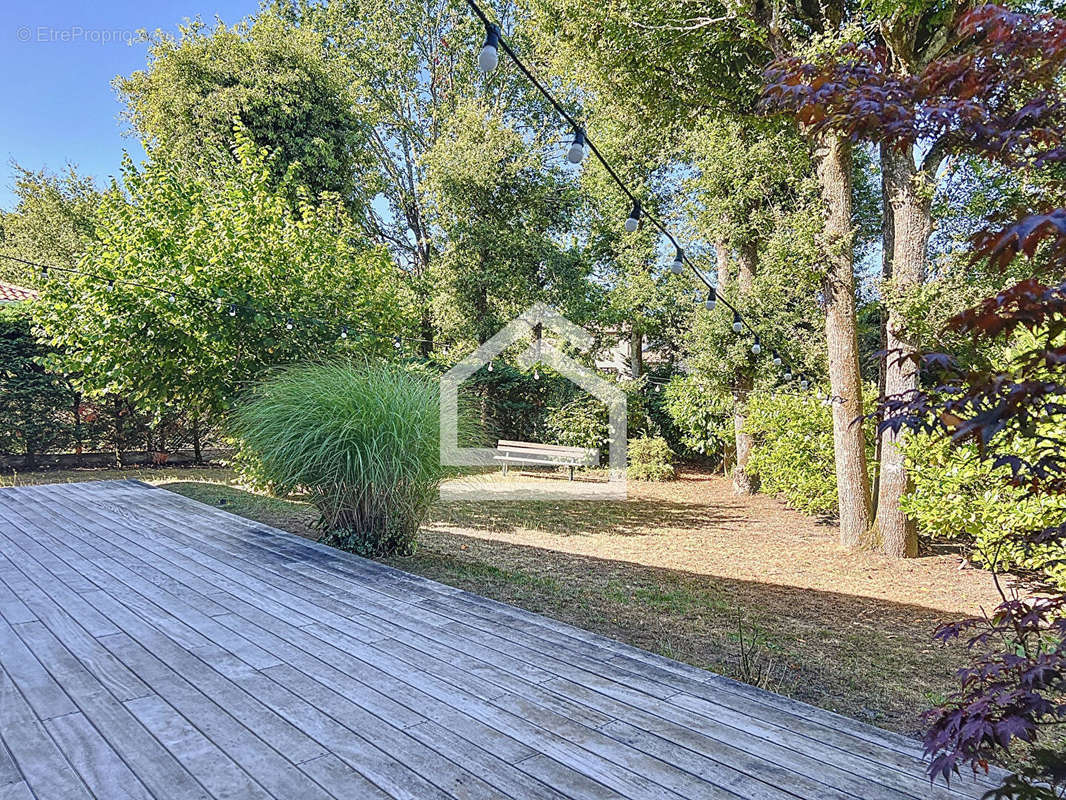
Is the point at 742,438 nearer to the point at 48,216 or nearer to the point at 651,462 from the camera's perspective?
the point at 651,462

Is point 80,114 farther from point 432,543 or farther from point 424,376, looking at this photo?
point 432,543

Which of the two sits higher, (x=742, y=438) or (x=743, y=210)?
(x=743, y=210)

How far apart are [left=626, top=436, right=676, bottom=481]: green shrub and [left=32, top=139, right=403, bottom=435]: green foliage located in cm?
478

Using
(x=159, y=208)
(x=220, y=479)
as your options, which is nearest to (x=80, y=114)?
(x=159, y=208)

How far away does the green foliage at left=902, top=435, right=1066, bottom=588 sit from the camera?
393 cm

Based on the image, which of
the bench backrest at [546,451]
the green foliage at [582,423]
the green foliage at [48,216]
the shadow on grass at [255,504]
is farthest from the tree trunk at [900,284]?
the green foliage at [48,216]

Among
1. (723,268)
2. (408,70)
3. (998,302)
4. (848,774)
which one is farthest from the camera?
(408,70)

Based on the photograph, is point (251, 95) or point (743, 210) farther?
point (251, 95)

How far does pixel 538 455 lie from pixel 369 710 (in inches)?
287

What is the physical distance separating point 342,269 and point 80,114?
714 cm

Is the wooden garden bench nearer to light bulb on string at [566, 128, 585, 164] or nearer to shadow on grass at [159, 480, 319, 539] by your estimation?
shadow on grass at [159, 480, 319, 539]

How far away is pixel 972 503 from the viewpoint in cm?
439

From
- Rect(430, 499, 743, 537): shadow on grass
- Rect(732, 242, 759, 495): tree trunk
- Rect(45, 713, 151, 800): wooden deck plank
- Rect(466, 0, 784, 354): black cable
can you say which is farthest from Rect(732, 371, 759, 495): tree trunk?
Rect(45, 713, 151, 800): wooden deck plank

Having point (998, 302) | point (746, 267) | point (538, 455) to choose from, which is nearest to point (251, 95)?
point (538, 455)
